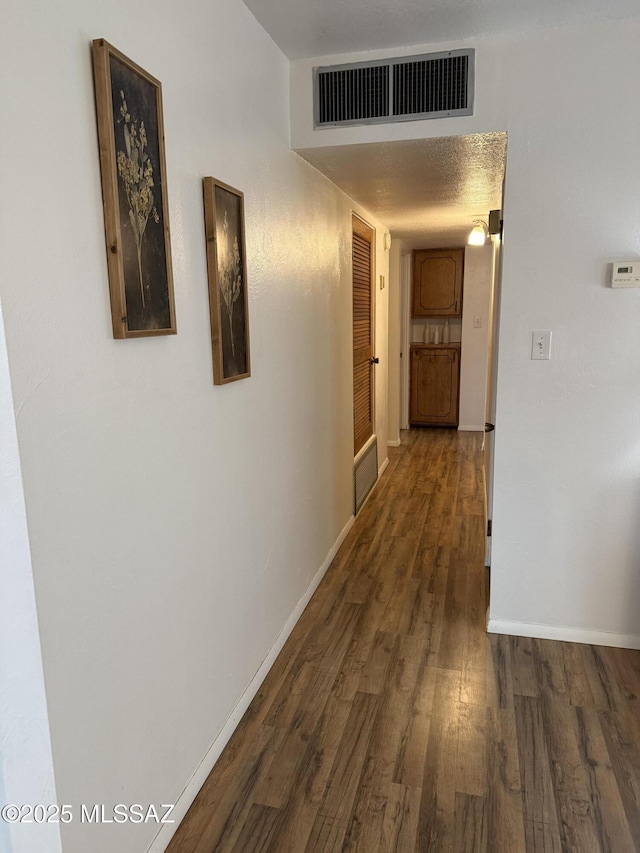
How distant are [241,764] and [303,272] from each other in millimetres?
1959

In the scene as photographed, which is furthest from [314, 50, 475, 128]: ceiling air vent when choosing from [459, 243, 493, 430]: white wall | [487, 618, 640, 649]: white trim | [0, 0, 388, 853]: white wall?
[459, 243, 493, 430]: white wall

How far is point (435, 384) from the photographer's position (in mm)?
6910

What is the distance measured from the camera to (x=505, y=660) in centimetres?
241

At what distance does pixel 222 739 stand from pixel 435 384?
18.0 ft

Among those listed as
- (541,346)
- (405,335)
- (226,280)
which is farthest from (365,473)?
(405,335)

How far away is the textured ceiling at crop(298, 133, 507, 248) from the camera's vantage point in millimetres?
2459

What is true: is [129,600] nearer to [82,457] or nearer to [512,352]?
[82,457]

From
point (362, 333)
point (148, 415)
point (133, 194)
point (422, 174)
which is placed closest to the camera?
point (133, 194)

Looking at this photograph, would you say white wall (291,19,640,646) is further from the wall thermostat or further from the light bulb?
the light bulb

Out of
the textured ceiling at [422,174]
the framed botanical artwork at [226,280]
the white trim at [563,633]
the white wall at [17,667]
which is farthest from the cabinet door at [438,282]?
the white wall at [17,667]

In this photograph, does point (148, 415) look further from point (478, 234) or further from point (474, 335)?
point (474, 335)

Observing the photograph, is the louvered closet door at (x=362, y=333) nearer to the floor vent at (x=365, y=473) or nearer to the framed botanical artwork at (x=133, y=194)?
the floor vent at (x=365, y=473)

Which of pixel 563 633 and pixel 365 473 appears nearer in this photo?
pixel 563 633

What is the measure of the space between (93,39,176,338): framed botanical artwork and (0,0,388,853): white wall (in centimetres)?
3
